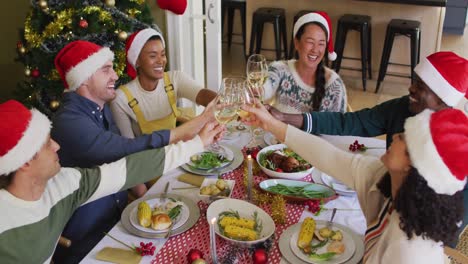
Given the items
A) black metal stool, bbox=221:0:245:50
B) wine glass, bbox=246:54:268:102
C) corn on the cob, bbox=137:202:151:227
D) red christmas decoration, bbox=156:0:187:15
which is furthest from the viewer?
black metal stool, bbox=221:0:245:50

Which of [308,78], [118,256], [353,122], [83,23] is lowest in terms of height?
[118,256]

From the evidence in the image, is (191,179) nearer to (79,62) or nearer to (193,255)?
(193,255)

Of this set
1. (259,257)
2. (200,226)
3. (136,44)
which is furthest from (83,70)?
(259,257)

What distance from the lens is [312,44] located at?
94.3 inches

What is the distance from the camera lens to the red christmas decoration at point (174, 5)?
3.33m

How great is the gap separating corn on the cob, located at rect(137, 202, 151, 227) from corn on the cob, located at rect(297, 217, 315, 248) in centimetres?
50

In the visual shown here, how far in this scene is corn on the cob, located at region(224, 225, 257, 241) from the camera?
150cm

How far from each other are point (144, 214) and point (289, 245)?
0.49 metres

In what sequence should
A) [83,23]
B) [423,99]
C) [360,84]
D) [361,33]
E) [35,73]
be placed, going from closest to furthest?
[423,99] → [83,23] → [35,73] → [361,33] → [360,84]

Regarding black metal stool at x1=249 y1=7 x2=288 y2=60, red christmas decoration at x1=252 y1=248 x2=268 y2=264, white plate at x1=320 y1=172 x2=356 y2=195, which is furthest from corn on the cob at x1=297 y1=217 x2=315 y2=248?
black metal stool at x1=249 y1=7 x2=288 y2=60

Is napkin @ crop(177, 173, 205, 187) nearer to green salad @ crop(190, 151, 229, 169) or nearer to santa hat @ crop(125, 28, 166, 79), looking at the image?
green salad @ crop(190, 151, 229, 169)

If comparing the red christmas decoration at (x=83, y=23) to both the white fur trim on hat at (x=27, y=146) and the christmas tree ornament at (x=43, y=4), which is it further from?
the white fur trim on hat at (x=27, y=146)

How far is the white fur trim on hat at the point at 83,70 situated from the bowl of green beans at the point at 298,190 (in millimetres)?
860

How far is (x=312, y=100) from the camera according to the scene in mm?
2453
